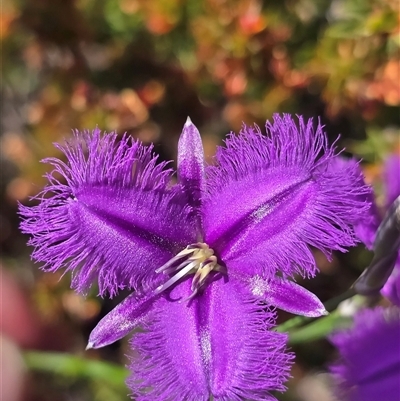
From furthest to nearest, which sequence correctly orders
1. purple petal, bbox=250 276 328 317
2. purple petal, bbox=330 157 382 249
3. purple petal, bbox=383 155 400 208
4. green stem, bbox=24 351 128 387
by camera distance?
green stem, bbox=24 351 128 387 → purple petal, bbox=383 155 400 208 → purple petal, bbox=330 157 382 249 → purple petal, bbox=250 276 328 317

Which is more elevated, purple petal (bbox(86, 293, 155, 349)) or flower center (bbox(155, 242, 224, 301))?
flower center (bbox(155, 242, 224, 301))

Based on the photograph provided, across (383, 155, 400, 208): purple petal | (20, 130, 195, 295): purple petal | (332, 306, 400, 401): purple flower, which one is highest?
(20, 130, 195, 295): purple petal

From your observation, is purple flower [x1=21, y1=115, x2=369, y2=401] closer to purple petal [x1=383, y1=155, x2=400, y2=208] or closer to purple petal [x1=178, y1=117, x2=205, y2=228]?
purple petal [x1=178, y1=117, x2=205, y2=228]

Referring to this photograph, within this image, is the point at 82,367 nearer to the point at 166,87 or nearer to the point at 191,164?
the point at 191,164

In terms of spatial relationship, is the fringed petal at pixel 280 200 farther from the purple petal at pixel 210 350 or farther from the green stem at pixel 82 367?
the green stem at pixel 82 367

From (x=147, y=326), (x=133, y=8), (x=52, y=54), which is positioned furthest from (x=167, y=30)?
(x=147, y=326)

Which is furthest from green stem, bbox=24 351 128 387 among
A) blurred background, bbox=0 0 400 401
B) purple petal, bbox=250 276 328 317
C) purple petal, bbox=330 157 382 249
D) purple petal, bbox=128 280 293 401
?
purple petal, bbox=330 157 382 249

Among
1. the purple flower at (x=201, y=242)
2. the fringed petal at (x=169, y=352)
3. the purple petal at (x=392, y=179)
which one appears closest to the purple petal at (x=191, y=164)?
the purple flower at (x=201, y=242)
